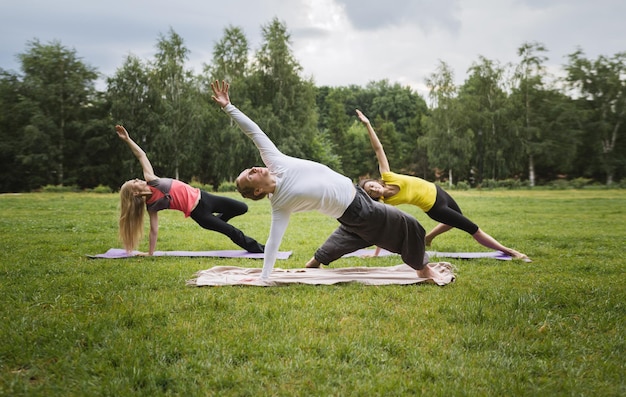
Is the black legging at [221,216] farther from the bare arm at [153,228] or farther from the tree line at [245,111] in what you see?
the tree line at [245,111]

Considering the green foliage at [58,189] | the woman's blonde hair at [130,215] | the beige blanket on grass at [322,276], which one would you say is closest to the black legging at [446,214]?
the beige blanket on grass at [322,276]

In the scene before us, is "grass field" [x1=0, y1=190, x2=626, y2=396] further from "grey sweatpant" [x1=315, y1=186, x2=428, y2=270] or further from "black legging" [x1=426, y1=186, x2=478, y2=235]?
"black legging" [x1=426, y1=186, x2=478, y2=235]

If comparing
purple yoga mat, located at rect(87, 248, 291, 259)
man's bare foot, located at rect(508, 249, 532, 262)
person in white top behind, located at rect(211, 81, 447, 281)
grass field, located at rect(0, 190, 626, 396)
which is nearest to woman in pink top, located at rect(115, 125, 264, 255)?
purple yoga mat, located at rect(87, 248, 291, 259)

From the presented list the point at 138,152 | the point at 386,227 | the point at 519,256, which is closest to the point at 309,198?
the point at 386,227

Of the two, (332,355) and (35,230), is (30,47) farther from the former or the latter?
(332,355)

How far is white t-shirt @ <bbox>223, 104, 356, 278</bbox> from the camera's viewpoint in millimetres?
4410

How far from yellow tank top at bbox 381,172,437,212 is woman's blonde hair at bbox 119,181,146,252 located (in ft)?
12.0

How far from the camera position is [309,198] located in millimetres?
4434

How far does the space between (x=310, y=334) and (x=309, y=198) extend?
1439mm

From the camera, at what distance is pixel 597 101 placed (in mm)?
33969

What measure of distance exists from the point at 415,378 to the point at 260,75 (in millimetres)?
32420

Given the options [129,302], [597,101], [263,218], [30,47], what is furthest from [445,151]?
[129,302]

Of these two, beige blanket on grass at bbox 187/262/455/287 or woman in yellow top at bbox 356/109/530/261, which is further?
woman in yellow top at bbox 356/109/530/261

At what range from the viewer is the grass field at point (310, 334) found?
8.74ft
